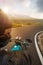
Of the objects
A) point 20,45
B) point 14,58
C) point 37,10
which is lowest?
point 14,58

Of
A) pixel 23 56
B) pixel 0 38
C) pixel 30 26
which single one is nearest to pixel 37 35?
pixel 30 26

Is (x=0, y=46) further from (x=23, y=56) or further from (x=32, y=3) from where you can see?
(x=32, y=3)

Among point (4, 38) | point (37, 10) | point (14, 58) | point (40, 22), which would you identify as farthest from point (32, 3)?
point (14, 58)

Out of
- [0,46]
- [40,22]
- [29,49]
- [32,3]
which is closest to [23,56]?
[29,49]

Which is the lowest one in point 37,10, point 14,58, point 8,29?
point 14,58

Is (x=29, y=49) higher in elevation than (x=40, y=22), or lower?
lower

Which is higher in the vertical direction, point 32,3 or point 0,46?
point 32,3

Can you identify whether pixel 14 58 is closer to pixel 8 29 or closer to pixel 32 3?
pixel 8 29
